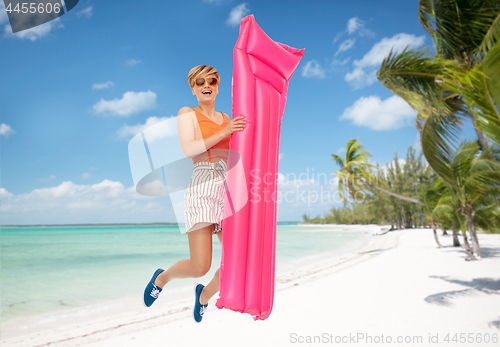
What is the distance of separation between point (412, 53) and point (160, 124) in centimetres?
507

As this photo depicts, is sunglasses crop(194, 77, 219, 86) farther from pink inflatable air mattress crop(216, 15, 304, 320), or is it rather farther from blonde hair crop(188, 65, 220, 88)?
pink inflatable air mattress crop(216, 15, 304, 320)

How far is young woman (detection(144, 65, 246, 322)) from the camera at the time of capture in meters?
1.38

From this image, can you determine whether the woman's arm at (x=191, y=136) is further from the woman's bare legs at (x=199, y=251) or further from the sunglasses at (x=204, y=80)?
the woman's bare legs at (x=199, y=251)

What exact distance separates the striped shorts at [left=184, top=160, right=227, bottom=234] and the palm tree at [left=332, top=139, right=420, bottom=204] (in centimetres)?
1287

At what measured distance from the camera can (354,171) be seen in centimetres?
1501

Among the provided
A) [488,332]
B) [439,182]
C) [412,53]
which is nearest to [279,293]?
[488,332]

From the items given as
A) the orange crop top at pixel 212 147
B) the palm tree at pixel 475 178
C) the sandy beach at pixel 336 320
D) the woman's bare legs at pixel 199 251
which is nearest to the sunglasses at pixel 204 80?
the orange crop top at pixel 212 147

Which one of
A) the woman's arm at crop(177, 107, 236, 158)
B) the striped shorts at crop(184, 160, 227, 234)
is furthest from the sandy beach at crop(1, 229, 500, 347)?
the woman's arm at crop(177, 107, 236, 158)

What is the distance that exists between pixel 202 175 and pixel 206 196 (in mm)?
116

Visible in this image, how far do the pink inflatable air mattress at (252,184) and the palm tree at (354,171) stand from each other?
1283 cm

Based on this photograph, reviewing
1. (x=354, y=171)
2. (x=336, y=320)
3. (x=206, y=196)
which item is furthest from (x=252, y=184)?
(x=354, y=171)

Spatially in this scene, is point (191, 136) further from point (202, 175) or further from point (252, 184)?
point (252, 184)

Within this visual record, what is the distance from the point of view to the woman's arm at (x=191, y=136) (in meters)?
1.36

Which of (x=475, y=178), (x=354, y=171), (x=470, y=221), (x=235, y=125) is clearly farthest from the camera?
(x=354, y=171)
